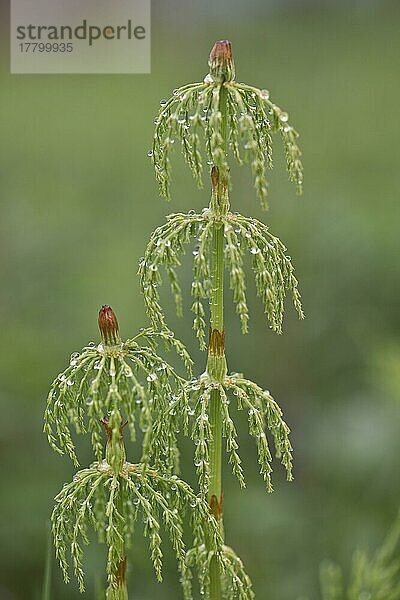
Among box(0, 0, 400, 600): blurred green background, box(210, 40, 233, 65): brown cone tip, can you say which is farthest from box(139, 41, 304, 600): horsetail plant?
box(0, 0, 400, 600): blurred green background

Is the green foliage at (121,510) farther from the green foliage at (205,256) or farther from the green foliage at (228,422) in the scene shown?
the green foliage at (205,256)

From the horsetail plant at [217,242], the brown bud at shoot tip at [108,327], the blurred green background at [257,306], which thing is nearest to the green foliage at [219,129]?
the horsetail plant at [217,242]

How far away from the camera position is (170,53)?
25.4ft

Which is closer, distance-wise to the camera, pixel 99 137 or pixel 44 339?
pixel 44 339

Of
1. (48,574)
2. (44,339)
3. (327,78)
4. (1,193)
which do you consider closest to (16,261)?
(44,339)

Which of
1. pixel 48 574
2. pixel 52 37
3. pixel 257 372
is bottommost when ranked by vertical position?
pixel 48 574

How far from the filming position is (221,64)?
42.9 inches

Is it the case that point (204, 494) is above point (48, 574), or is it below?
above

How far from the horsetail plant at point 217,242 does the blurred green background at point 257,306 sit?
3.00ft

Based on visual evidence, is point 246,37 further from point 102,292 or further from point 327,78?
point 102,292

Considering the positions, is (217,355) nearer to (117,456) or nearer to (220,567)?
(117,456)

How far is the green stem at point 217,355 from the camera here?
1135mm

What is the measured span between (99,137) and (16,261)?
8.23 ft

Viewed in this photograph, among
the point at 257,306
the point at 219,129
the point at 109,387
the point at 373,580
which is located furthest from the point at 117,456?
the point at 257,306
